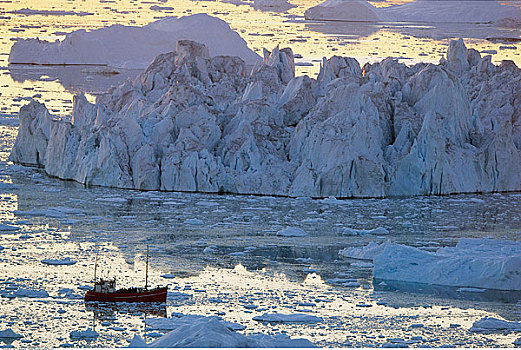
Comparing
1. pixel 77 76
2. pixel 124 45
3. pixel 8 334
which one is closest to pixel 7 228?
pixel 8 334

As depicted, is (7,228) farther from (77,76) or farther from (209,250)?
(77,76)

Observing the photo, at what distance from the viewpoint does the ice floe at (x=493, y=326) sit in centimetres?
1173

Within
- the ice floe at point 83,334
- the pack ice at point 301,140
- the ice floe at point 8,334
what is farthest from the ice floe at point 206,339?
the pack ice at point 301,140

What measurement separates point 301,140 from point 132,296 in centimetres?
908

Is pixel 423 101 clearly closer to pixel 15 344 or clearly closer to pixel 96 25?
pixel 15 344

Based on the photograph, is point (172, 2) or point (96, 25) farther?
point (172, 2)

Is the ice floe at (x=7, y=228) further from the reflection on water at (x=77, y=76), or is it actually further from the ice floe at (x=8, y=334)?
the reflection on water at (x=77, y=76)

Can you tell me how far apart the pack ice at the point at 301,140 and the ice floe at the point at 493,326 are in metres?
8.24

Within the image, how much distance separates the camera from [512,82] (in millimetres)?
24484

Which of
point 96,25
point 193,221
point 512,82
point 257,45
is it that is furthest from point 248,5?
point 193,221

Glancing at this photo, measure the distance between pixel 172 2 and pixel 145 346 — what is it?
7527cm

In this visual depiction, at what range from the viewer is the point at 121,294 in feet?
41.5

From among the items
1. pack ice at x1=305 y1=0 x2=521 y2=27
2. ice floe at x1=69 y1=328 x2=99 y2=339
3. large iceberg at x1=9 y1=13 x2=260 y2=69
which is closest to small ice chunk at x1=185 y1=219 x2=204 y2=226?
ice floe at x1=69 y1=328 x2=99 y2=339

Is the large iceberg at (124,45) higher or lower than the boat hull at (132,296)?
higher
